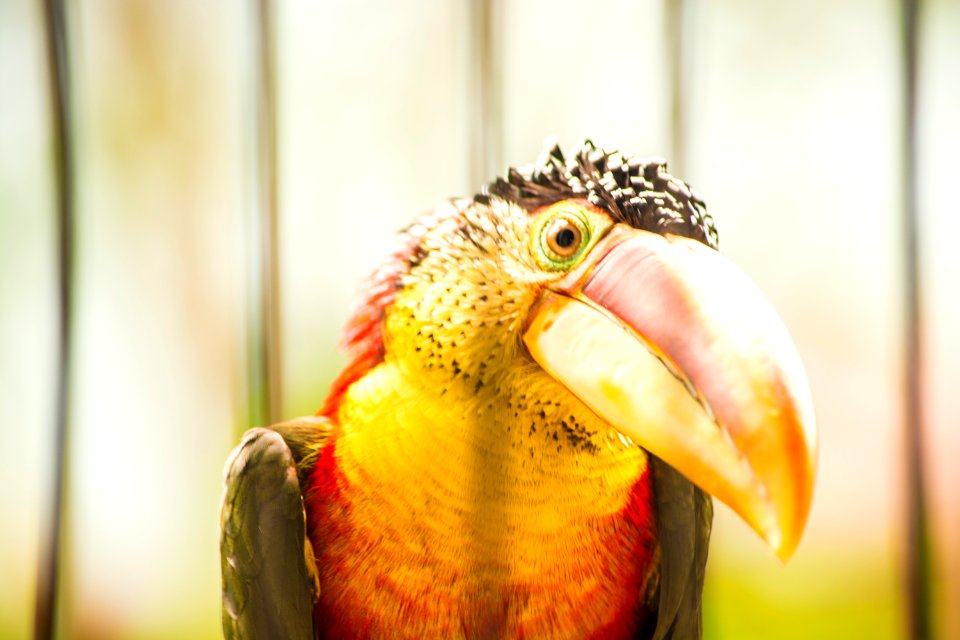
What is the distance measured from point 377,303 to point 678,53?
38 centimetres

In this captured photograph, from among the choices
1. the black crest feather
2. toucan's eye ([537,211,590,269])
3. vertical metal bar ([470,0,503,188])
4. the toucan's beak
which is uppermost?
vertical metal bar ([470,0,503,188])

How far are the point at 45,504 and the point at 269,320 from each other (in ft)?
0.99

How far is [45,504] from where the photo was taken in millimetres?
717

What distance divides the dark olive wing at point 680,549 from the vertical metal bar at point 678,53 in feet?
1.18

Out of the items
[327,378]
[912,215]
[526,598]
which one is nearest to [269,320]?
[327,378]

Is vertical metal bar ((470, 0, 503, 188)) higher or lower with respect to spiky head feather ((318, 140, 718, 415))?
higher

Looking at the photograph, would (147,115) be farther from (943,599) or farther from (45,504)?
(943,599)

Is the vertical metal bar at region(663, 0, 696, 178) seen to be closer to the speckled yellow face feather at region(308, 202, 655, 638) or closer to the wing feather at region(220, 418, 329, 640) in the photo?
the speckled yellow face feather at region(308, 202, 655, 638)

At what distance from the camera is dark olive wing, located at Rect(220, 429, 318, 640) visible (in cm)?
67

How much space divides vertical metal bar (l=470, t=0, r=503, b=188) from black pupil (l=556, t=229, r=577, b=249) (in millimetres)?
105

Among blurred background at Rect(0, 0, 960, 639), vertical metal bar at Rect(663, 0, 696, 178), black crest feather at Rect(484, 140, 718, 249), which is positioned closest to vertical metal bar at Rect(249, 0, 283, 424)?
blurred background at Rect(0, 0, 960, 639)

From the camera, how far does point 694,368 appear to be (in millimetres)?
525

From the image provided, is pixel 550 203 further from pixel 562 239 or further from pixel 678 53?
pixel 678 53

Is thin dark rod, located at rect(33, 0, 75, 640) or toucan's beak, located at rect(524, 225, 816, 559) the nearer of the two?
toucan's beak, located at rect(524, 225, 816, 559)
